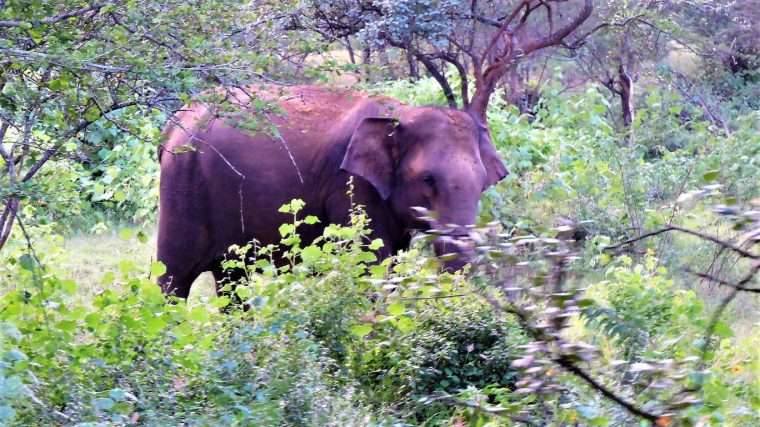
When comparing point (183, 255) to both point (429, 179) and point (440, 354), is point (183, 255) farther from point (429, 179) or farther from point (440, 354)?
point (440, 354)

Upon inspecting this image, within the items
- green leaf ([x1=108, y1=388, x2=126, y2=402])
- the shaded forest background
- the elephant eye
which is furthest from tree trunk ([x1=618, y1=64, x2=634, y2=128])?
green leaf ([x1=108, y1=388, x2=126, y2=402])

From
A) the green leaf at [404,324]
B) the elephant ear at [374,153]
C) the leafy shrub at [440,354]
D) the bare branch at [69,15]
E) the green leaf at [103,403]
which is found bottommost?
the leafy shrub at [440,354]

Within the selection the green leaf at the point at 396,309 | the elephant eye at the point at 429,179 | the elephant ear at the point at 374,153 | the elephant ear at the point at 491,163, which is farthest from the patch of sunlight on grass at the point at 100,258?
the green leaf at the point at 396,309

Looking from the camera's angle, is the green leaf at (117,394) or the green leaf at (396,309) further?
the green leaf at (396,309)

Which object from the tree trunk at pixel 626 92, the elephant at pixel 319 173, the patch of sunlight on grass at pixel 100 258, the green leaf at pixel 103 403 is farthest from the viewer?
the tree trunk at pixel 626 92

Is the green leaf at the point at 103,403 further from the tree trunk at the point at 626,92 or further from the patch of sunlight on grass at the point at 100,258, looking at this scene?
the tree trunk at the point at 626,92

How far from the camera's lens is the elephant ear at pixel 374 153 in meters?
7.62

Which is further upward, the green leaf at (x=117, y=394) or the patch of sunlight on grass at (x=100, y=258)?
the green leaf at (x=117, y=394)

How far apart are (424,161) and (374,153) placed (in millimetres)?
338

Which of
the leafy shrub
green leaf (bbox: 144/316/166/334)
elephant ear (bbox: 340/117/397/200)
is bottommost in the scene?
the leafy shrub

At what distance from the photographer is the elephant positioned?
7.57 m

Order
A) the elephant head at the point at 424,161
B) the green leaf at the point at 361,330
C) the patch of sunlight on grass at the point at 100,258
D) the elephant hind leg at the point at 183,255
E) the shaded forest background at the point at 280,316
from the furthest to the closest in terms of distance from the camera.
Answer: the patch of sunlight on grass at the point at 100,258 < the elephant hind leg at the point at 183,255 < the elephant head at the point at 424,161 < the green leaf at the point at 361,330 < the shaded forest background at the point at 280,316

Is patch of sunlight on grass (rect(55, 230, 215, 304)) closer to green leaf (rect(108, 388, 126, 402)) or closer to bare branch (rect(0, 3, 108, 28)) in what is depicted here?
bare branch (rect(0, 3, 108, 28))

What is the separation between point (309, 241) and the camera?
789 cm
